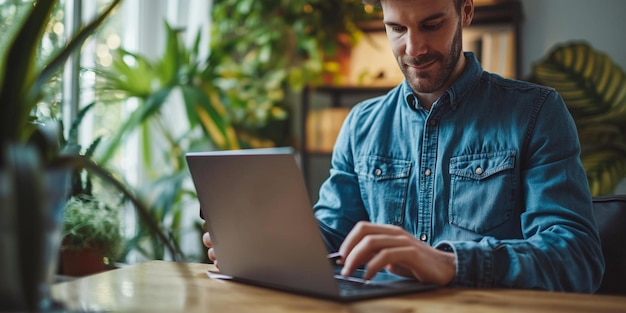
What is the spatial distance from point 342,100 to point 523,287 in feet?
10.3

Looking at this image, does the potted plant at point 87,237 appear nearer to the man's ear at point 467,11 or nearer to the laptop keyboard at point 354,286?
the laptop keyboard at point 354,286

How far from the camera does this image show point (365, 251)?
1.16 metres

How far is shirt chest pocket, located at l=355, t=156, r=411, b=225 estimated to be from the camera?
1.76 metres

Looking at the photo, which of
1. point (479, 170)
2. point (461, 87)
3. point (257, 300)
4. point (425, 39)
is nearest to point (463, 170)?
point (479, 170)

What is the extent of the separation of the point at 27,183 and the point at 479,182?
111cm

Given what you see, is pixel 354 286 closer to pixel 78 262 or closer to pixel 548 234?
pixel 548 234

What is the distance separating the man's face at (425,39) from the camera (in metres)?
1.65

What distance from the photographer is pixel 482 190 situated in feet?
5.35

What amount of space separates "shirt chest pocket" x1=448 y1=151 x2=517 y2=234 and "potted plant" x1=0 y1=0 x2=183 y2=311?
94cm

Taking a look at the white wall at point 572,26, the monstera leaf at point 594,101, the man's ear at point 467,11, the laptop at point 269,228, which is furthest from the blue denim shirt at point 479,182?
the white wall at point 572,26

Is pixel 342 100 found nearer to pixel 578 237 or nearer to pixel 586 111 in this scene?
pixel 586 111

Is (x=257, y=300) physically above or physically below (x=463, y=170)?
below

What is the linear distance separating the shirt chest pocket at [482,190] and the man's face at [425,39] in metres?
0.20

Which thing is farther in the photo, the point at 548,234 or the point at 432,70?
the point at 432,70
